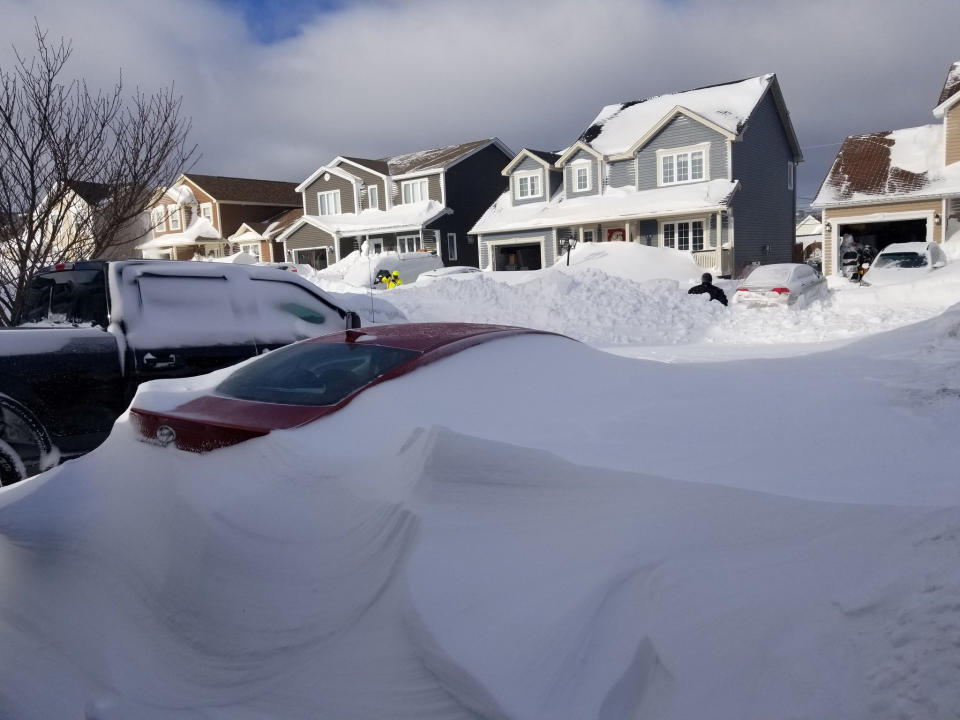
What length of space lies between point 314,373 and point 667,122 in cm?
2685

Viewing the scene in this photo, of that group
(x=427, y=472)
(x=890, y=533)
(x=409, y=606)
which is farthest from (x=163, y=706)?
(x=890, y=533)

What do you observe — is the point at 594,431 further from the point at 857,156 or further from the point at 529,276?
the point at 857,156

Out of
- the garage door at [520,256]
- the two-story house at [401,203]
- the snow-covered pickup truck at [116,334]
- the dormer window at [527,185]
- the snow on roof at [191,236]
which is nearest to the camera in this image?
the snow-covered pickup truck at [116,334]

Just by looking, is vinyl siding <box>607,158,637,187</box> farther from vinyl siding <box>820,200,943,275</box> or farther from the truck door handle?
the truck door handle

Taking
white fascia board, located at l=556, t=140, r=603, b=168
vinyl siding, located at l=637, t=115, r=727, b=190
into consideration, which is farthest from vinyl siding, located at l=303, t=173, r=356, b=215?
vinyl siding, located at l=637, t=115, r=727, b=190

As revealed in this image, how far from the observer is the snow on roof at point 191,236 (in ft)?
138

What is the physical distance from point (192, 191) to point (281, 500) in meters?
45.7

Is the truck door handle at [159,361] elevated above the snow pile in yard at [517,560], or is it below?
above

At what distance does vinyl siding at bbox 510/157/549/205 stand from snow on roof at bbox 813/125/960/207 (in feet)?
37.3

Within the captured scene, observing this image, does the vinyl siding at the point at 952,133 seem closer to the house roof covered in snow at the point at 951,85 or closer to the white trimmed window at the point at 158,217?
the house roof covered in snow at the point at 951,85

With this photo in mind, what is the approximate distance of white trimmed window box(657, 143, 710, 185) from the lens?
27422 millimetres

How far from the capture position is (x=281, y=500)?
2576 millimetres

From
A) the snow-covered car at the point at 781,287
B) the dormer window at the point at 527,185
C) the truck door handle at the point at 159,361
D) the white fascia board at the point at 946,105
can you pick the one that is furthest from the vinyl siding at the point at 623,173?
the truck door handle at the point at 159,361

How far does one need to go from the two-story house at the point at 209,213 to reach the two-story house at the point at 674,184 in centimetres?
1871
